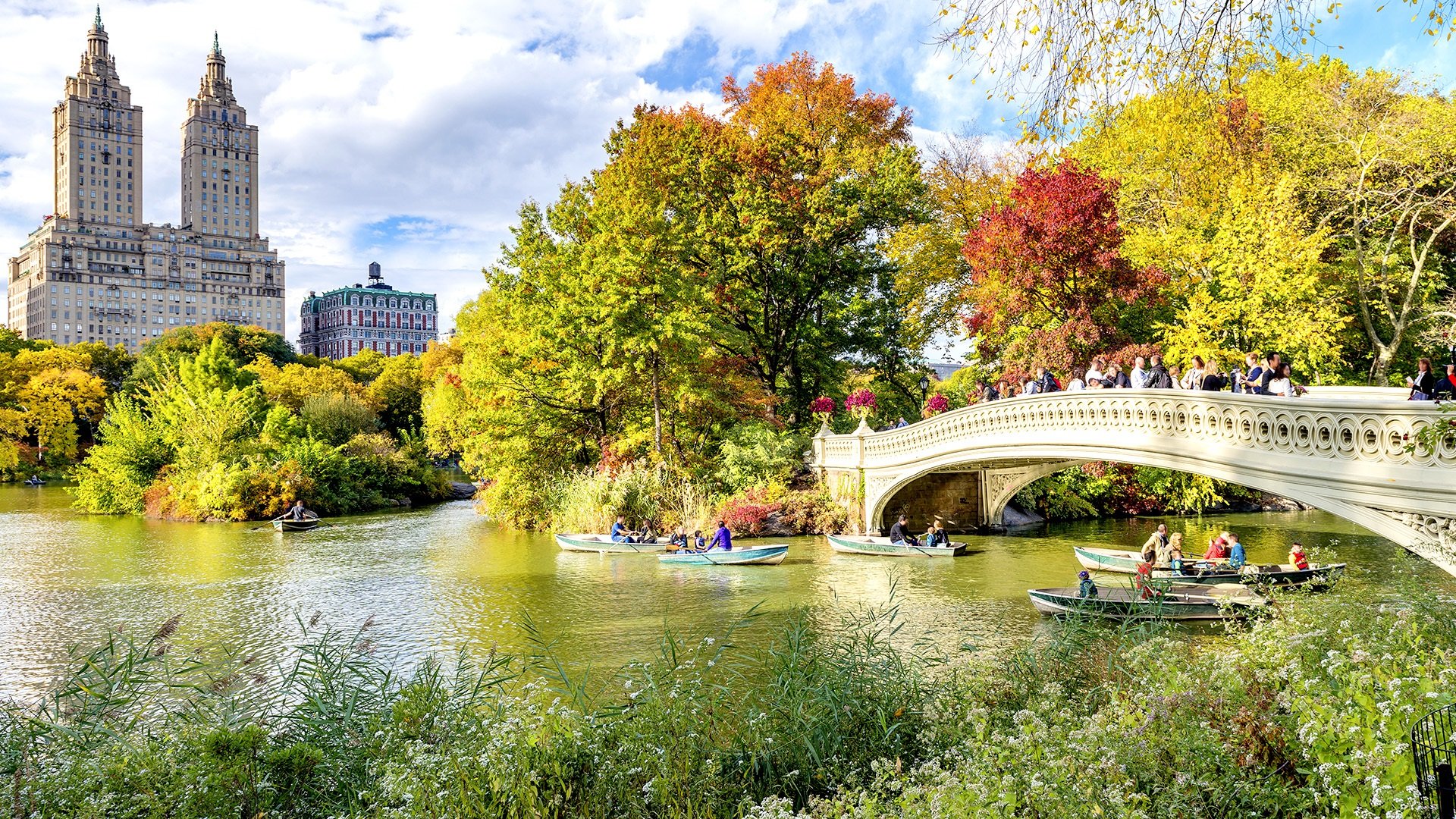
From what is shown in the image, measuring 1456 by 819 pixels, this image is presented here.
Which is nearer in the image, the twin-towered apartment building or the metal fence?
the metal fence

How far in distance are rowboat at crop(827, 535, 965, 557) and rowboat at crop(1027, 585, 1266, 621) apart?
214 inches

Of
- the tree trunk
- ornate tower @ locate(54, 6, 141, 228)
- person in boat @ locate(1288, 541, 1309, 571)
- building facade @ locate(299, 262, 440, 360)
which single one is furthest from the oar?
building facade @ locate(299, 262, 440, 360)

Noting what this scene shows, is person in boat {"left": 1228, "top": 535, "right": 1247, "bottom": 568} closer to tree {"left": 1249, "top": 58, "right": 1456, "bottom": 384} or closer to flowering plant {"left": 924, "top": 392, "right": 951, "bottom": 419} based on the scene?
flowering plant {"left": 924, "top": 392, "right": 951, "bottom": 419}

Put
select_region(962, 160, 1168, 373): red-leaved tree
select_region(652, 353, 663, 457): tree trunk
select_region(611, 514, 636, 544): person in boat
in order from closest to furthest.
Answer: select_region(611, 514, 636, 544): person in boat
select_region(962, 160, 1168, 373): red-leaved tree
select_region(652, 353, 663, 457): tree trunk

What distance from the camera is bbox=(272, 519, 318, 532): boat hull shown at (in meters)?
25.7

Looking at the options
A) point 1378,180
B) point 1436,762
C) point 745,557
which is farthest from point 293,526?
point 1378,180

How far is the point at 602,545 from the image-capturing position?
67.1 feet

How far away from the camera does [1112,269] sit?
2066cm

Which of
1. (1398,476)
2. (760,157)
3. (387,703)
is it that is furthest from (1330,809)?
(760,157)

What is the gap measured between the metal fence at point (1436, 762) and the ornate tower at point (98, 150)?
5818 inches

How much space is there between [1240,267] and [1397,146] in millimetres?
5349

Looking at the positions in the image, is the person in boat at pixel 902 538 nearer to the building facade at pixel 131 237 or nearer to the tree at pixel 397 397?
the tree at pixel 397 397

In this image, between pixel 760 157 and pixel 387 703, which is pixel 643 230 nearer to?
pixel 760 157

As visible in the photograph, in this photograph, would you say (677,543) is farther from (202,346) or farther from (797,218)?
(202,346)
